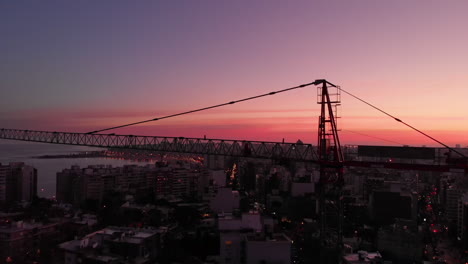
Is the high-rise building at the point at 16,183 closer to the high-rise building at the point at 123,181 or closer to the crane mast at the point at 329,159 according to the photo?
the high-rise building at the point at 123,181

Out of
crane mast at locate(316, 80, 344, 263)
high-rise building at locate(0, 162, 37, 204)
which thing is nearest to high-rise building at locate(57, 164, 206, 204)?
high-rise building at locate(0, 162, 37, 204)

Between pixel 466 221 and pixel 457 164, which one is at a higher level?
pixel 457 164

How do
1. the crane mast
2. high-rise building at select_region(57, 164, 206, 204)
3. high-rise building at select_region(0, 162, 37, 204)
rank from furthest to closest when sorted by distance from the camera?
high-rise building at select_region(57, 164, 206, 204) → high-rise building at select_region(0, 162, 37, 204) → the crane mast

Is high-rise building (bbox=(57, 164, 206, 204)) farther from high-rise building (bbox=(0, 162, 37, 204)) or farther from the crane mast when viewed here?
the crane mast

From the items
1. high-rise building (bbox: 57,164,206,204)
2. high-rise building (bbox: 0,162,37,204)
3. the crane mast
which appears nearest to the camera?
the crane mast

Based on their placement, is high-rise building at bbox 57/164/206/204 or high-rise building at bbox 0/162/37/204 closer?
high-rise building at bbox 0/162/37/204

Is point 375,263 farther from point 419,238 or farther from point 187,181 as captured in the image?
point 187,181

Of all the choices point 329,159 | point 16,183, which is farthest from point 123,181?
point 329,159

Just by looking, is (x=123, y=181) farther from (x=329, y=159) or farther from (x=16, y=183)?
(x=329, y=159)

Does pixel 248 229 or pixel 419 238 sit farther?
pixel 419 238

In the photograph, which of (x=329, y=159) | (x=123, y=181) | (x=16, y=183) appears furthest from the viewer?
(x=123, y=181)

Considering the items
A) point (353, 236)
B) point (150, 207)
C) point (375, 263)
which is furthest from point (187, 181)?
point (375, 263)
